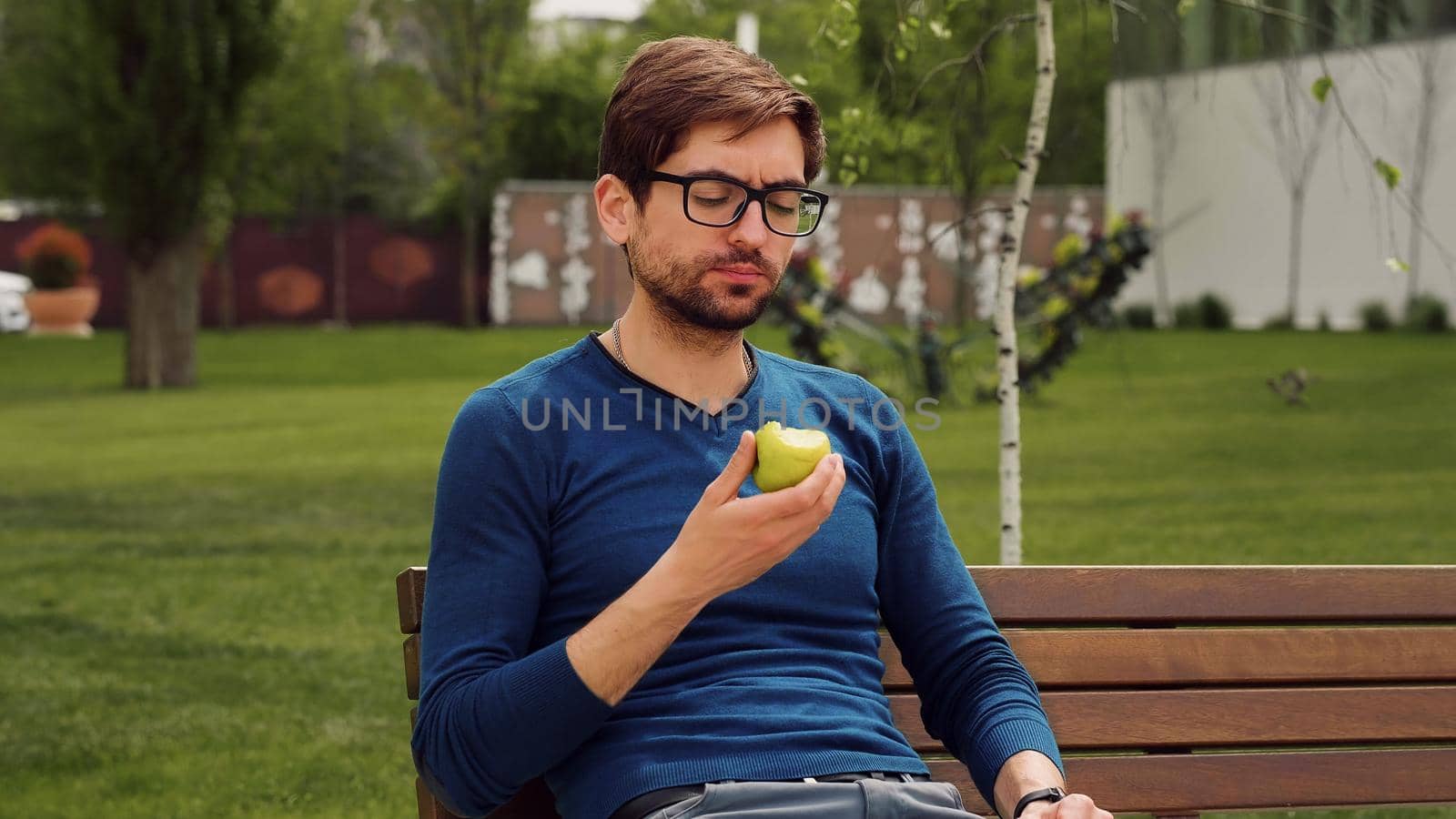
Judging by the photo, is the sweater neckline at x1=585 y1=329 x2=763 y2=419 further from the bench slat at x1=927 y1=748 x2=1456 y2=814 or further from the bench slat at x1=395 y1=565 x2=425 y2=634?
the bench slat at x1=927 y1=748 x2=1456 y2=814

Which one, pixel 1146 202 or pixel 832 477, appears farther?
pixel 1146 202

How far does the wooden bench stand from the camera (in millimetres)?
3137

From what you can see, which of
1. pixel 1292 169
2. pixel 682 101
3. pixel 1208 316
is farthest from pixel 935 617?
pixel 1208 316

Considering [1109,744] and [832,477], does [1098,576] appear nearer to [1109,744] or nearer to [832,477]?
[1109,744]

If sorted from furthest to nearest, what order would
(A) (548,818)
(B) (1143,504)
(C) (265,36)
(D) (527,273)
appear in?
1. (D) (527,273)
2. (C) (265,36)
3. (B) (1143,504)
4. (A) (548,818)

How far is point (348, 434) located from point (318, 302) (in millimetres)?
30139

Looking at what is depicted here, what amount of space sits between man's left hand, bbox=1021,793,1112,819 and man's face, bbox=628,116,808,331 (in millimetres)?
810

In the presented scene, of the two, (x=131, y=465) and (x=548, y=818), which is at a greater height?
(x=548, y=818)

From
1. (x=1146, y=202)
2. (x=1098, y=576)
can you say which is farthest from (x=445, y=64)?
(x=1098, y=576)

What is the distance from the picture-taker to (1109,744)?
3.16 metres

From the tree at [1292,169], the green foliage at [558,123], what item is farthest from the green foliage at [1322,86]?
the green foliage at [558,123]

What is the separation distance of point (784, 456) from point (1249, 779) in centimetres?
149

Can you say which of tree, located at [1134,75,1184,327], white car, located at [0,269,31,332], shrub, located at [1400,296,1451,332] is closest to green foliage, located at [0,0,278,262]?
white car, located at [0,269,31,332]

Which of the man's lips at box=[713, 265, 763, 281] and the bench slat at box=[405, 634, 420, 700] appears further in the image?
the bench slat at box=[405, 634, 420, 700]
